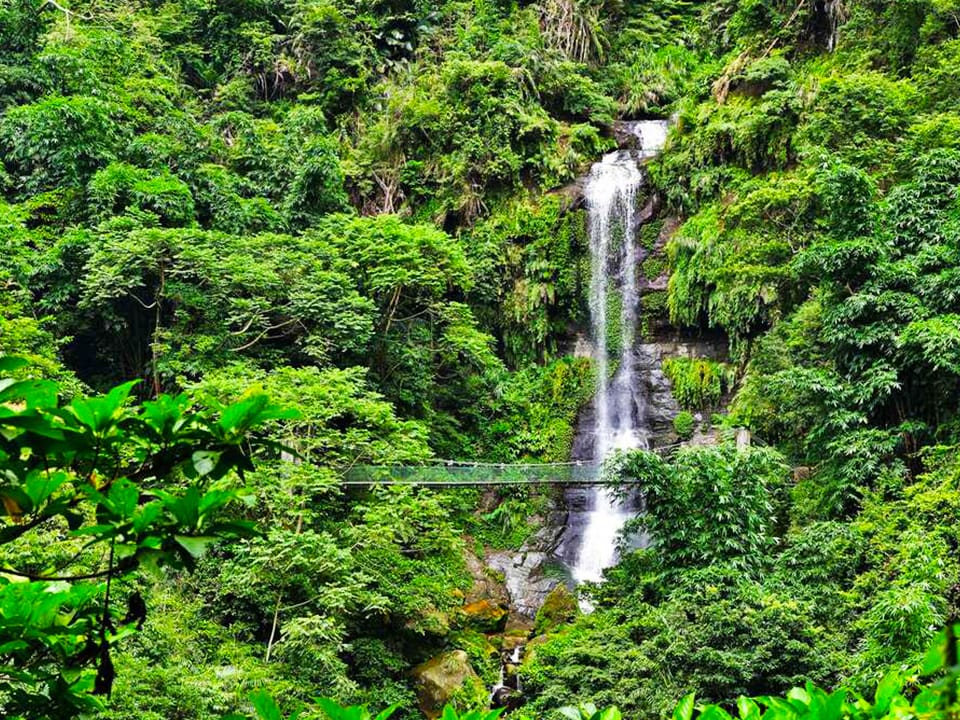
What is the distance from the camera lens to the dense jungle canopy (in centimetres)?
573

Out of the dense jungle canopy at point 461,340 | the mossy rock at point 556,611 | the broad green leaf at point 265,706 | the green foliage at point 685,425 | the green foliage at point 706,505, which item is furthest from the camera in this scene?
the green foliage at point 685,425

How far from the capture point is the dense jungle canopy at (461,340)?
5.73 metres

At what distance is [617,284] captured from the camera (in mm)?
16281

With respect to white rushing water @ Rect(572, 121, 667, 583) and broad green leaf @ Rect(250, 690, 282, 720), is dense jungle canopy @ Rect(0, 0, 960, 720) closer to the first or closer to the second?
broad green leaf @ Rect(250, 690, 282, 720)

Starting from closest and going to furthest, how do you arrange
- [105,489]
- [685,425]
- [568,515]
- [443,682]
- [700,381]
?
[105,489] < [443,682] < [568,515] < [685,425] < [700,381]

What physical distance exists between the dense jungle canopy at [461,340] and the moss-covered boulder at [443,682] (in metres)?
0.04

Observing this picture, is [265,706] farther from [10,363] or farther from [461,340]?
[461,340]

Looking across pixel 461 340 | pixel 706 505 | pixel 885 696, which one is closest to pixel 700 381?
pixel 461 340

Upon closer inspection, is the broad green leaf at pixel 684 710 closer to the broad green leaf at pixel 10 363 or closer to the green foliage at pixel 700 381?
the broad green leaf at pixel 10 363

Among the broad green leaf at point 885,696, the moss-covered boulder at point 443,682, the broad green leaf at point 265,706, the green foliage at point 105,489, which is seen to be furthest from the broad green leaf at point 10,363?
the moss-covered boulder at point 443,682

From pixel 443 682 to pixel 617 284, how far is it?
9.73 metres

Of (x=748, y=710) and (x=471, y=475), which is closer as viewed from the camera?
(x=748, y=710)

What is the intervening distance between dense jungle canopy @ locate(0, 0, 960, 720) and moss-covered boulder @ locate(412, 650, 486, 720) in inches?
1.6

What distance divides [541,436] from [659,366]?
8.76ft
